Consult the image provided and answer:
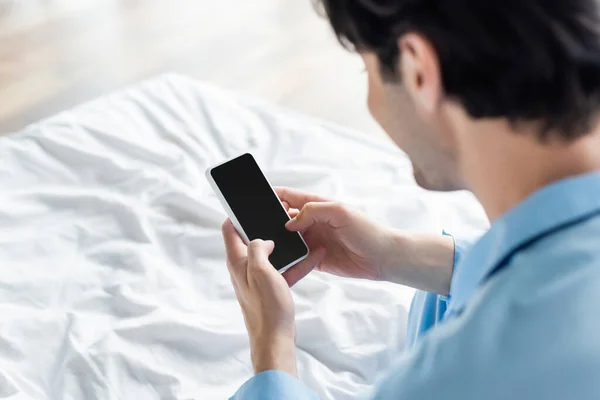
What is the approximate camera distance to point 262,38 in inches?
92.7

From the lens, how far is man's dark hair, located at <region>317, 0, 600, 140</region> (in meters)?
0.54

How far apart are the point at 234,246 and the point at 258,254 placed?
0.08m

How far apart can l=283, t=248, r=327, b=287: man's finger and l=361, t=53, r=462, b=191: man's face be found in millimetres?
258

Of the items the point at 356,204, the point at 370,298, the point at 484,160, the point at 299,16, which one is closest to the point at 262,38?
the point at 299,16

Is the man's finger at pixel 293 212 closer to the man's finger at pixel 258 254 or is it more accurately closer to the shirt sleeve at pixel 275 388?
the man's finger at pixel 258 254

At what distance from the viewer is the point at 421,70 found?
59 centimetres

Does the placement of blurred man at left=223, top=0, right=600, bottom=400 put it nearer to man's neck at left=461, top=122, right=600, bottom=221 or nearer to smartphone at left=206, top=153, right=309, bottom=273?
man's neck at left=461, top=122, right=600, bottom=221

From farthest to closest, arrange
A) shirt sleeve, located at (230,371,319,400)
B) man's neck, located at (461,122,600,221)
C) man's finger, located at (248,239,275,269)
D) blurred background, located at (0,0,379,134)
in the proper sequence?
blurred background, located at (0,0,379,134)
man's finger, located at (248,239,275,269)
shirt sleeve, located at (230,371,319,400)
man's neck, located at (461,122,600,221)

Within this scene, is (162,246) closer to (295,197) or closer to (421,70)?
(295,197)

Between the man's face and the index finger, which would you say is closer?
the man's face

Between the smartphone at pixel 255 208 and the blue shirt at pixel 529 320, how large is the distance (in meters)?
0.38

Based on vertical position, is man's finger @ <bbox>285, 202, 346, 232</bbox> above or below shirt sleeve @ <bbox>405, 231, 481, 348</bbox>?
above

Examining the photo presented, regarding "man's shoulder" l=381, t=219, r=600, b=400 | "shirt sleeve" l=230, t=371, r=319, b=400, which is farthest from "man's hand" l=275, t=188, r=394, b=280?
"man's shoulder" l=381, t=219, r=600, b=400

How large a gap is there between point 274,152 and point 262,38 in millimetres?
1072
